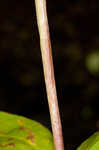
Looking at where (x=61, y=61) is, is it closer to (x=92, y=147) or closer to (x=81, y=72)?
(x=81, y=72)

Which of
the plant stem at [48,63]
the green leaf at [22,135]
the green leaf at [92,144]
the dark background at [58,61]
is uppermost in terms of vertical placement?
the plant stem at [48,63]

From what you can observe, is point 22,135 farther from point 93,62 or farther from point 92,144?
point 93,62

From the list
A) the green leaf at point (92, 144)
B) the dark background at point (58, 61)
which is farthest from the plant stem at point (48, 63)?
the dark background at point (58, 61)

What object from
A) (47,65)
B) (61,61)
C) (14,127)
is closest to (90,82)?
(61,61)

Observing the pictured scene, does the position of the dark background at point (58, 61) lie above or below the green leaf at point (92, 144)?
below

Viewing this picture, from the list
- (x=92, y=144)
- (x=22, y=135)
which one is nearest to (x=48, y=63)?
(x=92, y=144)

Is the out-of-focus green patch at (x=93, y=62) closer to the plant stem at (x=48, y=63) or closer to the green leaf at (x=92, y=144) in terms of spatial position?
the green leaf at (x=92, y=144)
